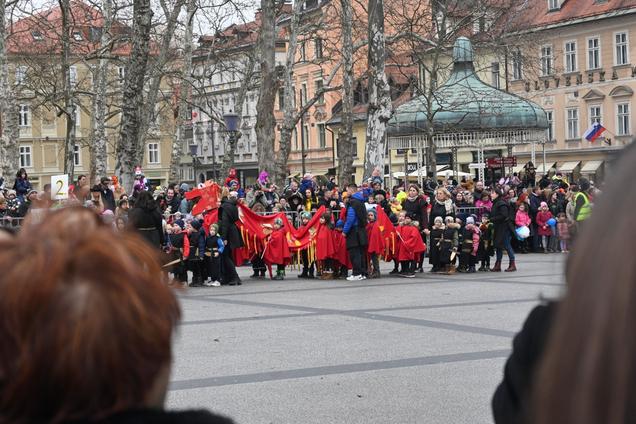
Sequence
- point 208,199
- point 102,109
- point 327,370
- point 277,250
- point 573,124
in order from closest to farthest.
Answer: point 327,370 → point 277,250 → point 208,199 → point 102,109 → point 573,124

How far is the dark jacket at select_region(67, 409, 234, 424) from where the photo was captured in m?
1.86

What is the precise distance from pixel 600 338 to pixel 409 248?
20.7 meters

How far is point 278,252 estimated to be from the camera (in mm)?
22281

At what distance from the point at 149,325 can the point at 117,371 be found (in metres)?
0.09

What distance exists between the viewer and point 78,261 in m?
1.83

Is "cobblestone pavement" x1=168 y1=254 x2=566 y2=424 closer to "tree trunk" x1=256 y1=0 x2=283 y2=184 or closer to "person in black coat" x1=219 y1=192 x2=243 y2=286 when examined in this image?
"person in black coat" x1=219 y1=192 x2=243 y2=286

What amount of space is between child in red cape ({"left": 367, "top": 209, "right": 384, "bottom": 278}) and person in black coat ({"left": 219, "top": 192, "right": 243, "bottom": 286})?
2445 millimetres

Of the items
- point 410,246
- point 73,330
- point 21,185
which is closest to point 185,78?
point 21,185

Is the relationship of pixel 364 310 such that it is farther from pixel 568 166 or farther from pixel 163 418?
pixel 568 166

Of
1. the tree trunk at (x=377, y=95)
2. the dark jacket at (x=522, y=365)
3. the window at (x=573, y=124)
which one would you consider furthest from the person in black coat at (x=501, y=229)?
the window at (x=573, y=124)

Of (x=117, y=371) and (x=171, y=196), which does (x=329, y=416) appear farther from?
(x=171, y=196)

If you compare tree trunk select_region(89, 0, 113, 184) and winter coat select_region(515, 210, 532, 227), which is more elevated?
tree trunk select_region(89, 0, 113, 184)

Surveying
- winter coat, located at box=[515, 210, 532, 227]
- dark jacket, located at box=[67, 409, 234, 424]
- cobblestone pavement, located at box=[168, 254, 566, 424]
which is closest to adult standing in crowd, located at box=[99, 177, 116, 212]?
→ cobblestone pavement, located at box=[168, 254, 566, 424]

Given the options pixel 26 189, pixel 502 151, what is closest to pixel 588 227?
pixel 26 189
